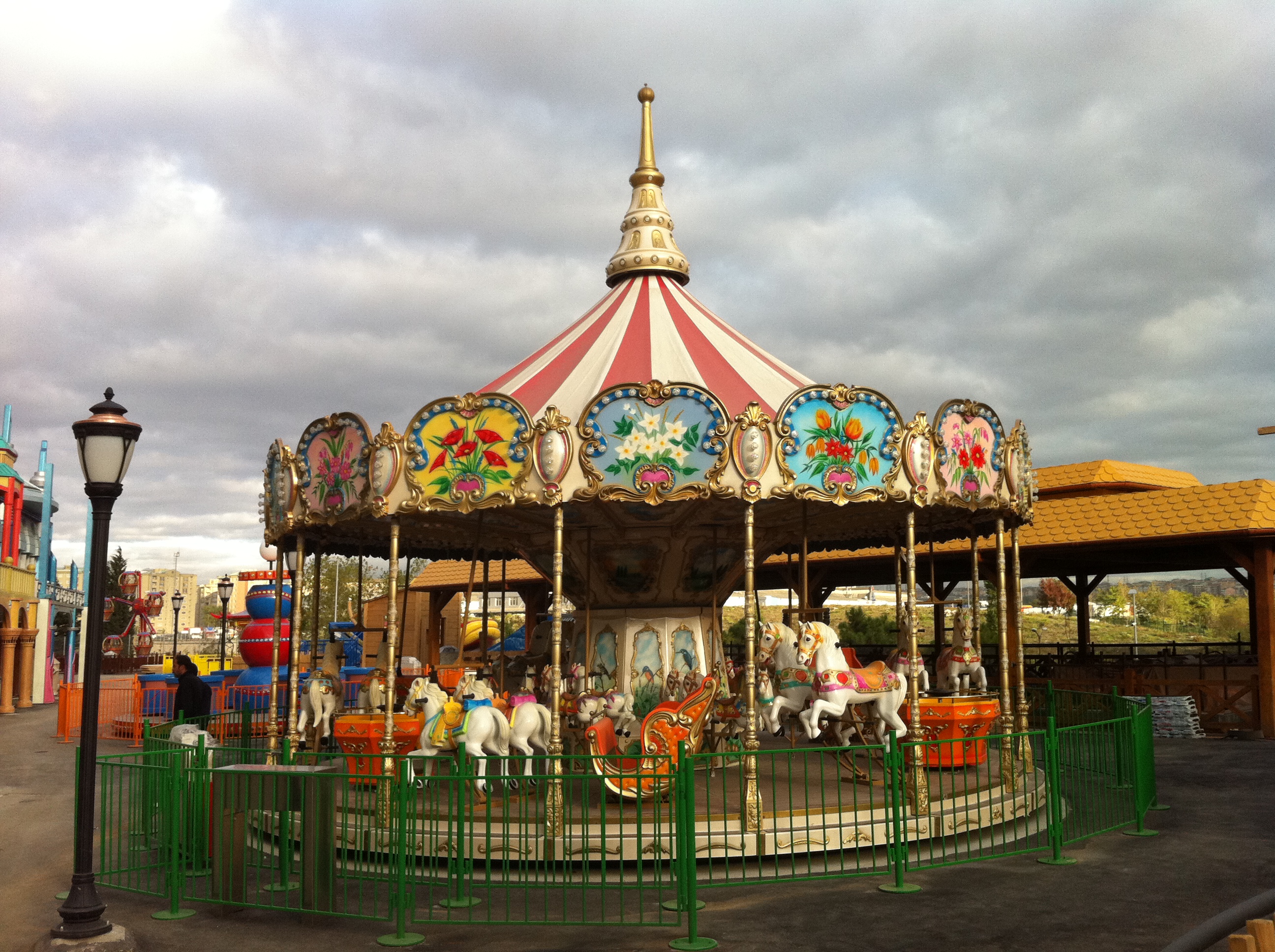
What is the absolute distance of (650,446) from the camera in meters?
9.75

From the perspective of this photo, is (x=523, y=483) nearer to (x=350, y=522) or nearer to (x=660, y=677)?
(x=350, y=522)

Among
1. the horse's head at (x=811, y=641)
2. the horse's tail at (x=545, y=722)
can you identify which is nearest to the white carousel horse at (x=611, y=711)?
the horse's tail at (x=545, y=722)

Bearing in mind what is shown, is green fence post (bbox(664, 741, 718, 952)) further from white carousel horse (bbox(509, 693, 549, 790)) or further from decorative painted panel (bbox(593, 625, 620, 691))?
decorative painted panel (bbox(593, 625, 620, 691))

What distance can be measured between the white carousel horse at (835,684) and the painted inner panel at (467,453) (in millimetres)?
3424

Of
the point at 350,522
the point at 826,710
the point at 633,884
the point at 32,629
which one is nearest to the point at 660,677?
the point at 826,710

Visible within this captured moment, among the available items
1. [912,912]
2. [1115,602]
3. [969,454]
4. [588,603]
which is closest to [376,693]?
[588,603]

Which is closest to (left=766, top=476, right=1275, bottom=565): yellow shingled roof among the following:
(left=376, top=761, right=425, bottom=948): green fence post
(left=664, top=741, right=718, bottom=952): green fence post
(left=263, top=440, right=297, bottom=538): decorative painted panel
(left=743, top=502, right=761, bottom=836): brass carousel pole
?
(left=743, top=502, right=761, bottom=836): brass carousel pole

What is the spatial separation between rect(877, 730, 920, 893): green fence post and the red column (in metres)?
11.9

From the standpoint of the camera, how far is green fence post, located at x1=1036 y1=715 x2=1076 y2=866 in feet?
28.2

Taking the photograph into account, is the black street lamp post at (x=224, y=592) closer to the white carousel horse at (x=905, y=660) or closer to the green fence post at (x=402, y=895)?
the white carousel horse at (x=905, y=660)

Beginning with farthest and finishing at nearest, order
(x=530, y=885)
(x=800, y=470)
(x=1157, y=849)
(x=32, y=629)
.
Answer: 1. (x=32, y=629)
2. (x=800, y=470)
3. (x=1157, y=849)
4. (x=530, y=885)

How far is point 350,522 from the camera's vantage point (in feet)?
39.1

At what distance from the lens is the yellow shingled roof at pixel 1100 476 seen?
23.7 meters

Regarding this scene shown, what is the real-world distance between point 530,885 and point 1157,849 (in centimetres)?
560
